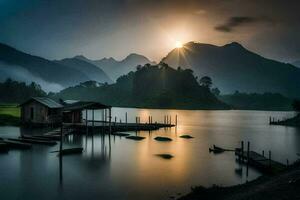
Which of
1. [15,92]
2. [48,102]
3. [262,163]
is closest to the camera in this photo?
[262,163]

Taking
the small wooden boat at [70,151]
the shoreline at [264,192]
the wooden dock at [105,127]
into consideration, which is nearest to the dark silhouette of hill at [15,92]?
the wooden dock at [105,127]

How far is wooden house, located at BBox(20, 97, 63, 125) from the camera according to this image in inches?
2835

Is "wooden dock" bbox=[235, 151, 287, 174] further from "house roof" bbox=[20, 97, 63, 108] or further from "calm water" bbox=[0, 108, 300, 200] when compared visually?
"house roof" bbox=[20, 97, 63, 108]

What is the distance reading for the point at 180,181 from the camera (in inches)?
Answer: 1342

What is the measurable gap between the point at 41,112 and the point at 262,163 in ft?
169

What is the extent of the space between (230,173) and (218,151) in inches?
577

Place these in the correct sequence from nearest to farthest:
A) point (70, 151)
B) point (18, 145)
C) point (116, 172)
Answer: point (116, 172) < point (70, 151) < point (18, 145)

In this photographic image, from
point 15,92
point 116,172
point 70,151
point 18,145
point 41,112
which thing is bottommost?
point 116,172

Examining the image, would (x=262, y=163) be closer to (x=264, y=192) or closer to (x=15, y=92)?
(x=264, y=192)

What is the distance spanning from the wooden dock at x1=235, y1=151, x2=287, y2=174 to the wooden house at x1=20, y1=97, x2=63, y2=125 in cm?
4353

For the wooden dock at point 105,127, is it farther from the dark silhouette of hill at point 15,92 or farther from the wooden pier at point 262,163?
the dark silhouette of hill at point 15,92

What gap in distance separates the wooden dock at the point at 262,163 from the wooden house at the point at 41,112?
4353cm

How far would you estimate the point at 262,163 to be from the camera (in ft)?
127

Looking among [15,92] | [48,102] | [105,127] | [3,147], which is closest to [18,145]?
[3,147]
